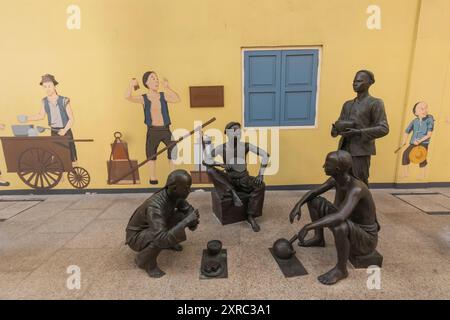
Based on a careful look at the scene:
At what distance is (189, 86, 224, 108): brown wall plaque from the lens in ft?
14.0

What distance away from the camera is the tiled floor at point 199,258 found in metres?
2.11

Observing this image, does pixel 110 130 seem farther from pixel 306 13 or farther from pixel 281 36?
pixel 306 13

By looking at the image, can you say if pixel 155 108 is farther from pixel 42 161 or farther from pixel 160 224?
pixel 160 224

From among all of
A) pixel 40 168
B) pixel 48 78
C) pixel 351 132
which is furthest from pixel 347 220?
pixel 40 168

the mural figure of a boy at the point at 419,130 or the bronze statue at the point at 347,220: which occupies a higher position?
the mural figure of a boy at the point at 419,130

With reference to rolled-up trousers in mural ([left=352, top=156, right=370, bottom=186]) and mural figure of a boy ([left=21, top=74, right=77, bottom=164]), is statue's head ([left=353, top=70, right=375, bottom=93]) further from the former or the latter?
mural figure of a boy ([left=21, top=74, right=77, bottom=164])

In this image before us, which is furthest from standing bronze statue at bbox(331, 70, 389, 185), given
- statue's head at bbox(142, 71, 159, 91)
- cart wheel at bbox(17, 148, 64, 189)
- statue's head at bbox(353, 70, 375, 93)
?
cart wheel at bbox(17, 148, 64, 189)

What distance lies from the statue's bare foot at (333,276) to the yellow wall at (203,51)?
266 centimetres

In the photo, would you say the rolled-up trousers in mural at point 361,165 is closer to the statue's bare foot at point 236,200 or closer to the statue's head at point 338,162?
the statue's head at point 338,162

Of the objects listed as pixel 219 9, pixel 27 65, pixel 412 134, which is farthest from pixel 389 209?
pixel 27 65

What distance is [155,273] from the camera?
2.31 metres

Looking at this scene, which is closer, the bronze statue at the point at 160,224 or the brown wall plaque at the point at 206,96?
the bronze statue at the point at 160,224

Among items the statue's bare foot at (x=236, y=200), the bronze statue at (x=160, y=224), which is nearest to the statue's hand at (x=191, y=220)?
the bronze statue at (x=160, y=224)

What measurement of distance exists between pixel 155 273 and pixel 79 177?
3.29 metres
